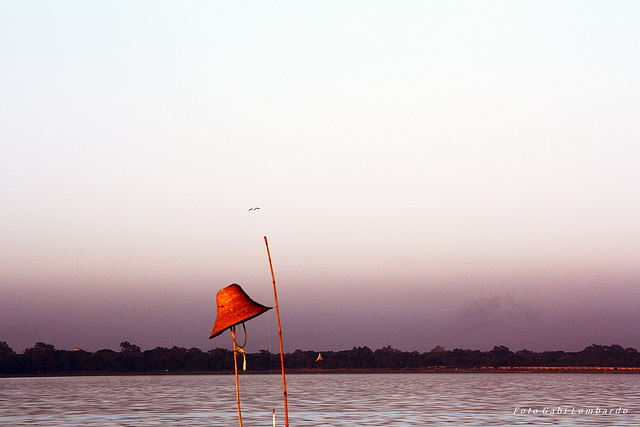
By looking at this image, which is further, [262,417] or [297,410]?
[297,410]

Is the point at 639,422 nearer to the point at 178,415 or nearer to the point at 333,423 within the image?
the point at 333,423

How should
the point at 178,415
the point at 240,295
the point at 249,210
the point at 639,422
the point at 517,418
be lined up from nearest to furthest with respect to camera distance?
the point at 240,295 → the point at 249,210 → the point at 639,422 → the point at 517,418 → the point at 178,415

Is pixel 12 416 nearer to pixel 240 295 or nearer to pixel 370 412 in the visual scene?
pixel 370 412

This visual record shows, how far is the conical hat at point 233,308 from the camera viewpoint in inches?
776

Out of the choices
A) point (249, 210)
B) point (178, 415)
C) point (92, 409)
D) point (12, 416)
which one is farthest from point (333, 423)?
point (249, 210)

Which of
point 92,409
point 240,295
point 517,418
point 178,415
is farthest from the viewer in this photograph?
point 92,409

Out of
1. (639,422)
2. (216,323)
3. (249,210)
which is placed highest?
(249,210)

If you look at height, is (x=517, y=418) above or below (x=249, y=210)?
below

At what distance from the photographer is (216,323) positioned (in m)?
20.2

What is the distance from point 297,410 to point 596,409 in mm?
37907

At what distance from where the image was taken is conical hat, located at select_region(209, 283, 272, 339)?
776 inches

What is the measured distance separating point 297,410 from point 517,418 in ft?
98.0

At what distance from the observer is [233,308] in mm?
19938

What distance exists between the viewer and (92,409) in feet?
419
